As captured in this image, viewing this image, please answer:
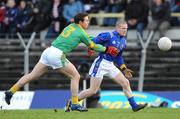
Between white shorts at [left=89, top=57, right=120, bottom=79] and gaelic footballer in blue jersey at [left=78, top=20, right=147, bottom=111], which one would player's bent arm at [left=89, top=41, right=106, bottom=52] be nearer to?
gaelic footballer in blue jersey at [left=78, top=20, right=147, bottom=111]

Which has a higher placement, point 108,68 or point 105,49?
point 105,49

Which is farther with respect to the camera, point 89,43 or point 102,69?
point 102,69

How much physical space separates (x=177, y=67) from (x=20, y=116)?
11193 mm

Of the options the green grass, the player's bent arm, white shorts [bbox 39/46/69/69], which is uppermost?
the player's bent arm

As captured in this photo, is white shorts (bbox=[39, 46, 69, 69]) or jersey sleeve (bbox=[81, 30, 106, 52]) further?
jersey sleeve (bbox=[81, 30, 106, 52])

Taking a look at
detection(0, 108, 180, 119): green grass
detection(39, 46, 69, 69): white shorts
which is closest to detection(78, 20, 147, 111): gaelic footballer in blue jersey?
detection(0, 108, 180, 119): green grass

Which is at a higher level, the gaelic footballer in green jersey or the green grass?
the gaelic footballer in green jersey

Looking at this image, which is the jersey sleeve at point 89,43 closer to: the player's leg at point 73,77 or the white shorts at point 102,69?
the player's leg at point 73,77

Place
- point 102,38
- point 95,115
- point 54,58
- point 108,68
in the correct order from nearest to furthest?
point 95,115 < point 54,58 < point 102,38 < point 108,68

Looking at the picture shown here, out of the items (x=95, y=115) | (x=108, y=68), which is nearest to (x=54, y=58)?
(x=95, y=115)

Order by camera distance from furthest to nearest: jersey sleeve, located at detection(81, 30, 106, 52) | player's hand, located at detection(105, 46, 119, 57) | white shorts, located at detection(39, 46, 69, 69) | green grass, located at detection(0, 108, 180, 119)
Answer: player's hand, located at detection(105, 46, 119, 57) → jersey sleeve, located at detection(81, 30, 106, 52) → white shorts, located at detection(39, 46, 69, 69) → green grass, located at detection(0, 108, 180, 119)

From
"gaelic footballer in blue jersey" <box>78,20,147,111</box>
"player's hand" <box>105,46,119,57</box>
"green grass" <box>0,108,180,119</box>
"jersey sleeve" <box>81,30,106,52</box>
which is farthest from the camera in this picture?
"gaelic footballer in blue jersey" <box>78,20,147,111</box>

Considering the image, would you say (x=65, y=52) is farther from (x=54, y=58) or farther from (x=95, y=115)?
(x=95, y=115)

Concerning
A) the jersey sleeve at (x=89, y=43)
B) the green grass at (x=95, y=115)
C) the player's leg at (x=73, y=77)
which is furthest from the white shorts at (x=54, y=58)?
the green grass at (x=95, y=115)
